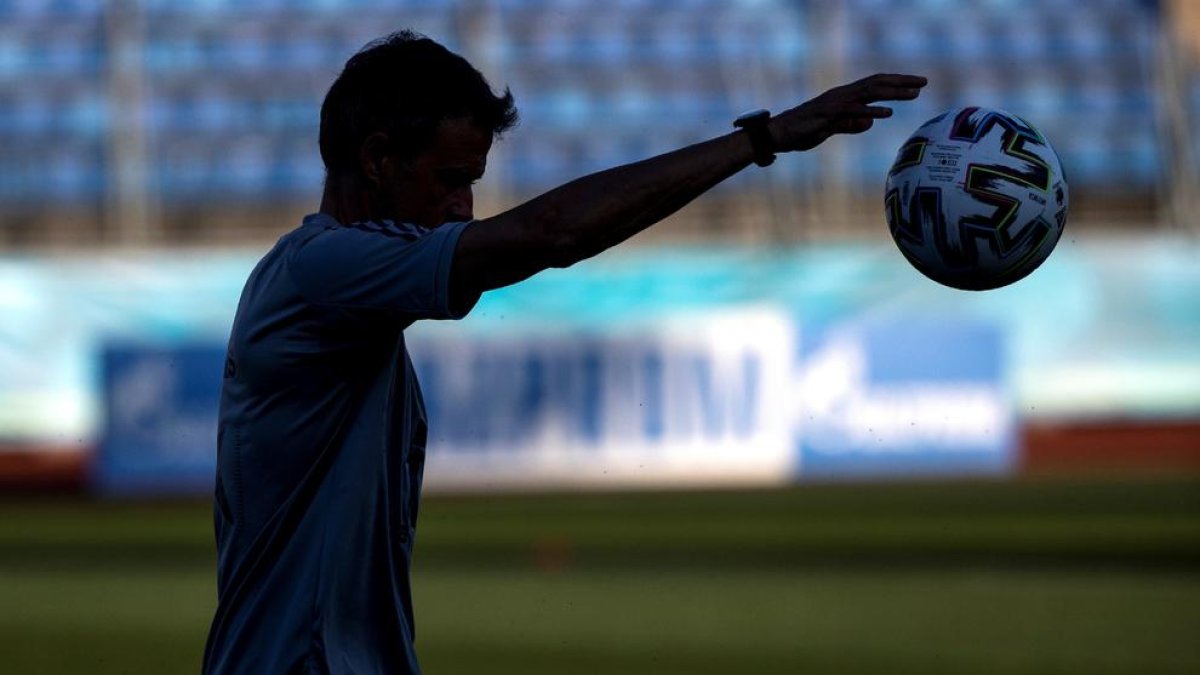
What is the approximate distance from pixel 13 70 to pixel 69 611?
68.2 feet

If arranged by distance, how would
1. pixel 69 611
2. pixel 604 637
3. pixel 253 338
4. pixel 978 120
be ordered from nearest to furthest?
pixel 253 338, pixel 978 120, pixel 604 637, pixel 69 611

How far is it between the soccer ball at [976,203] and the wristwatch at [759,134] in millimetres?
1040

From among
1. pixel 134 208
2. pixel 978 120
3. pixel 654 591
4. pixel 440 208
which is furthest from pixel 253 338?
pixel 134 208

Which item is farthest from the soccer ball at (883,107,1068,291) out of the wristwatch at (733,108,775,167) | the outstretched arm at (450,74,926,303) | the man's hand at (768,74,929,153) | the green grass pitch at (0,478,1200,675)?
the green grass pitch at (0,478,1200,675)

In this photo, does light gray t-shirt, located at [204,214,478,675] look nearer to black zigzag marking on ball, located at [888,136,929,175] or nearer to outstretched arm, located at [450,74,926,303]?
outstretched arm, located at [450,74,926,303]

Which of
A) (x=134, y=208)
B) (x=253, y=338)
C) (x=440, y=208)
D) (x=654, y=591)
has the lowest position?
(x=654, y=591)

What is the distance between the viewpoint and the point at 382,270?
3160 mm

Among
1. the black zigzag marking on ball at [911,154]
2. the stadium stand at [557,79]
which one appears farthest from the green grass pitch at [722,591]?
the stadium stand at [557,79]

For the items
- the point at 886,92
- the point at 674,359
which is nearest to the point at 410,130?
the point at 886,92

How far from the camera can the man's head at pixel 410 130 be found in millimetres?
3354

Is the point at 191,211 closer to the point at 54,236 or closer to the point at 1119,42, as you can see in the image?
the point at 54,236

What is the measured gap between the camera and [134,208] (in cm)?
2884

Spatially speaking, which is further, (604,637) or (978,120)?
(604,637)

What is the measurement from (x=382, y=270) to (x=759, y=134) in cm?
67
